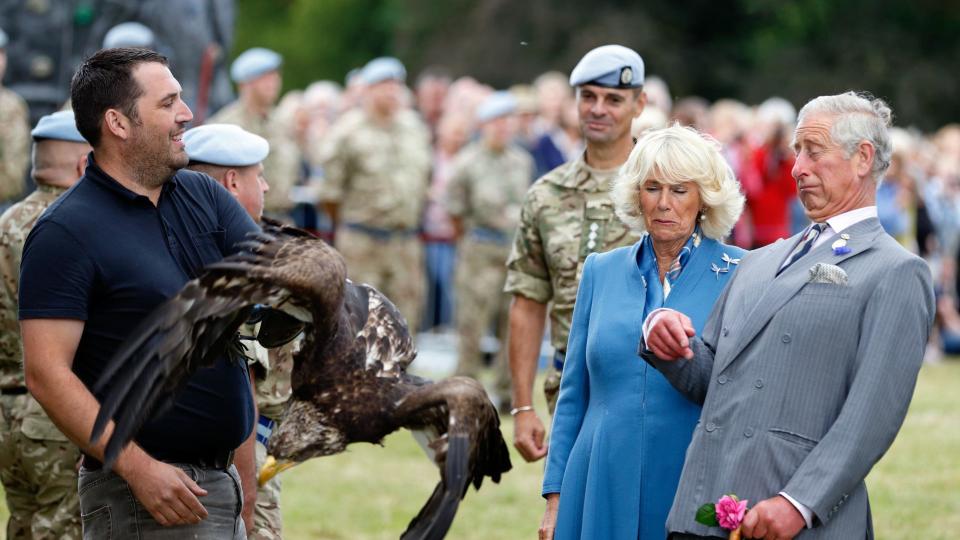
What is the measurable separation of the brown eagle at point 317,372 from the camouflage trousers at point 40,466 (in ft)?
5.78

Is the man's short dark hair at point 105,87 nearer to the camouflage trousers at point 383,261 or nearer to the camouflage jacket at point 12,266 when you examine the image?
the camouflage jacket at point 12,266

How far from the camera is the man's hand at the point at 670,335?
15.3 ft

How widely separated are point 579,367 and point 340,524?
13.2ft

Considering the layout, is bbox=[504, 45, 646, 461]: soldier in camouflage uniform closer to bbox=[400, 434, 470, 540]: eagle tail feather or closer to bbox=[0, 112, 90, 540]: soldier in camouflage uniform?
bbox=[0, 112, 90, 540]: soldier in camouflage uniform

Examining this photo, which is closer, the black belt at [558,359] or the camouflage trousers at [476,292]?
the black belt at [558,359]

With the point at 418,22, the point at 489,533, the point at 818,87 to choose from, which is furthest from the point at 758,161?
the point at 418,22

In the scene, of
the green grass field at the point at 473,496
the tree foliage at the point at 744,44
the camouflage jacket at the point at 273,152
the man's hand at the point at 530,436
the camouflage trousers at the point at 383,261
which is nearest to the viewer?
the man's hand at the point at 530,436

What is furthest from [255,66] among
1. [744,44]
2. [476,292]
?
[744,44]

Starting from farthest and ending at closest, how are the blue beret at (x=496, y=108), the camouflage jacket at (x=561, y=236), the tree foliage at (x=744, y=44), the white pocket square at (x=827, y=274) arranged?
the tree foliage at (x=744, y=44) < the blue beret at (x=496, y=108) < the camouflage jacket at (x=561, y=236) < the white pocket square at (x=827, y=274)

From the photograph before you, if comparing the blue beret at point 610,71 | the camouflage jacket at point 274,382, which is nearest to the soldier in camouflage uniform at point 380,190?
the blue beret at point 610,71

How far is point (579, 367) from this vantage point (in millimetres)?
5332

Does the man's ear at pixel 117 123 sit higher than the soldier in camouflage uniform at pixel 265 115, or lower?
higher

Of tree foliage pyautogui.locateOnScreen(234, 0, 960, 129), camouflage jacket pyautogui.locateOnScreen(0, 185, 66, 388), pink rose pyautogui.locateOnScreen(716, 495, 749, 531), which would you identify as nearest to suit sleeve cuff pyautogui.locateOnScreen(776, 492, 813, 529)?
pink rose pyautogui.locateOnScreen(716, 495, 749, 531)

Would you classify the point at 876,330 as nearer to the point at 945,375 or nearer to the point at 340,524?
the point at 340,524
